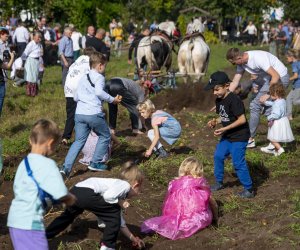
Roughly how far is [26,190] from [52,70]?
2038 centimetres

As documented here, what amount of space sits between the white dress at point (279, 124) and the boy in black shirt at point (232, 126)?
96.5 inches

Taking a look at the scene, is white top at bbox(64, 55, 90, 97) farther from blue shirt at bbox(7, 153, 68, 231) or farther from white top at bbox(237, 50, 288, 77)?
blue shirt at bbox(7, 153, 68, 231)

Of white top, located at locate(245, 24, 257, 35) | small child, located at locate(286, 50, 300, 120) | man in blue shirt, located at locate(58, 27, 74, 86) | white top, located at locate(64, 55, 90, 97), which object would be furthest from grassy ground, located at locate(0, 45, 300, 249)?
white top, located at locate(245, 24, 257, 35)

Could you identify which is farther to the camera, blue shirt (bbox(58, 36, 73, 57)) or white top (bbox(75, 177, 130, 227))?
blue shirt (bbox(58, 36, 73, 57))

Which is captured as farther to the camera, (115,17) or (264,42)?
(264,42)

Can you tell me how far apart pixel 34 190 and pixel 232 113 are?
3.79 meters

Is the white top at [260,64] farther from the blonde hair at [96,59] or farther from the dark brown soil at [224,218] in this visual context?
the blonde hair at [96,59]

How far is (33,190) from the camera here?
503cm

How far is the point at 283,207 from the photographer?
26.0 ft

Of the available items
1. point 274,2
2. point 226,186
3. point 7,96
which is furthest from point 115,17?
point 226,186

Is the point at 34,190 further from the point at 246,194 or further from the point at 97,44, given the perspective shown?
the point at 97,44

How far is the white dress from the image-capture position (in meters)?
10.7

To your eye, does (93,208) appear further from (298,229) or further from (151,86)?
(151,86)

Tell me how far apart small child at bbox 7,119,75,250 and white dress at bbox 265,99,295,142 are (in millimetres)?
6297
